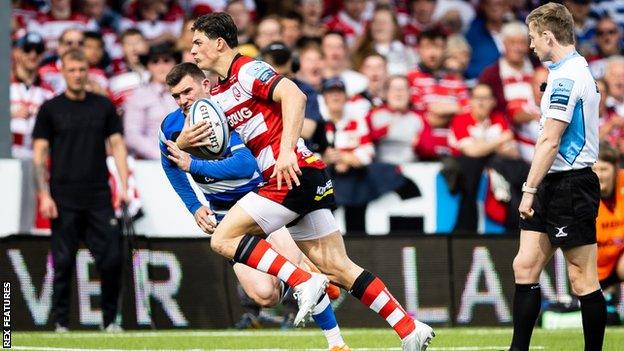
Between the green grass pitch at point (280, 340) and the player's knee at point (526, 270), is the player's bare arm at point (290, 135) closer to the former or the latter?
the player's knee at point (526, 270)

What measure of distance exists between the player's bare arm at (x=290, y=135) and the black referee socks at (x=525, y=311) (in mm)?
1513

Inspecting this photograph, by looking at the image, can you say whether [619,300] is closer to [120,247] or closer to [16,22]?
[120,247]

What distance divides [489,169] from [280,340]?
3371 mm

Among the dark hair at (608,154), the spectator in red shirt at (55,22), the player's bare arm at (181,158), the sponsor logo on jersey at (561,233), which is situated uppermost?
the spectator in red shirt at (55,22)

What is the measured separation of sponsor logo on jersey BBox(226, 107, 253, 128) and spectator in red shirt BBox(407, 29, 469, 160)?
5473 millimetres

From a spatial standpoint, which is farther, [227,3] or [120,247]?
[227,3]

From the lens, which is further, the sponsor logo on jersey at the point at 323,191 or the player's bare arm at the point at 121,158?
the player's bare arm at the point at 121,158

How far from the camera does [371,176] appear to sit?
12.2m

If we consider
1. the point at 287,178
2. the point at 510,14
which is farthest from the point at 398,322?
the point at 510,14

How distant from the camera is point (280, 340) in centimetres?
994

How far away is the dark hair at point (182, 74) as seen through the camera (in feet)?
28.2

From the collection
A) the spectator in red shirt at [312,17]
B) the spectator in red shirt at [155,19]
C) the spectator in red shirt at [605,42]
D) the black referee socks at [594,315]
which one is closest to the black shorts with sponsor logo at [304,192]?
the black referee socks at [594,315]

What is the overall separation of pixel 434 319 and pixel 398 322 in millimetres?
3851

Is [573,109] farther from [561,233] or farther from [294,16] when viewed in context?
[294,16]
